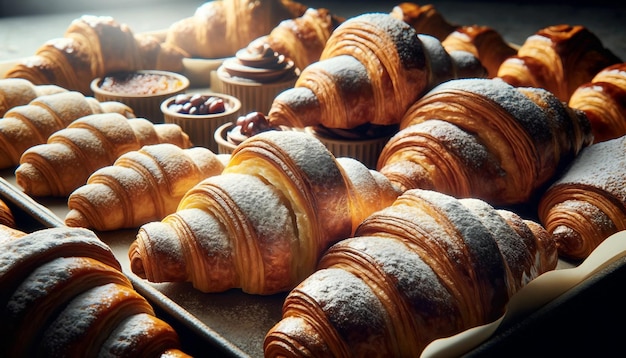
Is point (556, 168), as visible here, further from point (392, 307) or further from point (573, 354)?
point (392, 307)

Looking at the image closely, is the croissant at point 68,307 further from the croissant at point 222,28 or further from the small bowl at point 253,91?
the croissant at point 222,28

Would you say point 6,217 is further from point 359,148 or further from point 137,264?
point 359,148

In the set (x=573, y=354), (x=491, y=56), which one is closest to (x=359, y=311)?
(x=573, y=354)

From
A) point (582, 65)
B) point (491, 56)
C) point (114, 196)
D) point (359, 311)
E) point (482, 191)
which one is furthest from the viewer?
point (491, 56)

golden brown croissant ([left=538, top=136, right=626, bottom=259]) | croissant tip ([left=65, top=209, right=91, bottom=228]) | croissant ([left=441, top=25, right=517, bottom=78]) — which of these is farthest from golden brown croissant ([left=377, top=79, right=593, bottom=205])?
croissant ([left=441, top=25, right=517, bottom=78])

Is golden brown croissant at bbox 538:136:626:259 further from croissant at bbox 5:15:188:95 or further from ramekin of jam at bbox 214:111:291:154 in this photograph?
croissant at bbox 5:15:188:95

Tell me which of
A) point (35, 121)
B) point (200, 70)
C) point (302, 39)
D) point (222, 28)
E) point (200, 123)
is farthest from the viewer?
point (222, 28)

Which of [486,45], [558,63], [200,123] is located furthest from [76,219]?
[486,45]

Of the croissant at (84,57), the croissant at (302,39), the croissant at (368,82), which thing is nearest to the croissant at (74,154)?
the croissant at (368,82)
